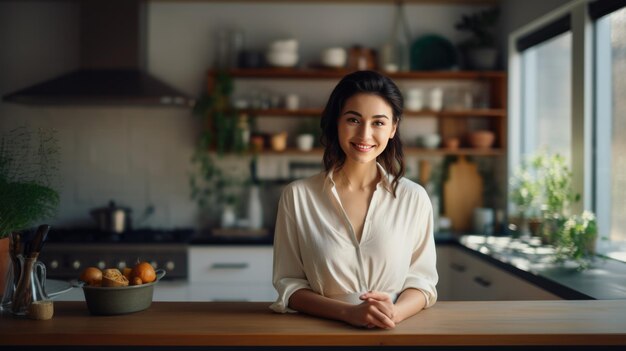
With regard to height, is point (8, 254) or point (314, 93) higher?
point (314, 93)

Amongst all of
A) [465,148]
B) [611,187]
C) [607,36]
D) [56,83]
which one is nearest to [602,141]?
[611,187]

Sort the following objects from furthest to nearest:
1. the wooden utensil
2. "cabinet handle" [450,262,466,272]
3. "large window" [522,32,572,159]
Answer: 1. the wooden utensil
2. "cabinet handle" [450,262,466,272]
3. "large window" [522,32,572,159]

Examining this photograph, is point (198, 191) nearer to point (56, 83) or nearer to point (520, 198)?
point (56, 83)

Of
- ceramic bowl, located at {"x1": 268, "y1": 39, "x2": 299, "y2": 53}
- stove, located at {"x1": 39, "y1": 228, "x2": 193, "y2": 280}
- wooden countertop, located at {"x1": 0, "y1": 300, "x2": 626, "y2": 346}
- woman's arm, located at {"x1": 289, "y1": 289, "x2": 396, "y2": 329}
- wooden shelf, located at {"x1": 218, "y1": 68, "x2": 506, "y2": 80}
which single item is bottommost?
stove, located at {"x1": 39, "y1": 228, "x2": 193, "y2": 280}

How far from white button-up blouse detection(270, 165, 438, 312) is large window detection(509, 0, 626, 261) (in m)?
1.53

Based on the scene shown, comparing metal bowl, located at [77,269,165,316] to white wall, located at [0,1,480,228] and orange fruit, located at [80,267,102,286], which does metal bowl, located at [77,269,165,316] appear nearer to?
orange fruit, located at [80,267,102,286]

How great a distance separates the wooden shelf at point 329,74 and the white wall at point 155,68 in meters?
0.27

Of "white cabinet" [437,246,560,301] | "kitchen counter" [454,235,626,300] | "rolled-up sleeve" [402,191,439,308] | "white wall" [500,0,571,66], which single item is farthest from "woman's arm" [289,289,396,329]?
"white wall" [500,0,571,66]

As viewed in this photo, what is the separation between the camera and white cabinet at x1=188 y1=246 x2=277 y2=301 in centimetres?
396

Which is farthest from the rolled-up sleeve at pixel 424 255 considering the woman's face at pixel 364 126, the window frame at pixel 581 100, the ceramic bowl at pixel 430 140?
the ceramic bowl at pixel 430 140

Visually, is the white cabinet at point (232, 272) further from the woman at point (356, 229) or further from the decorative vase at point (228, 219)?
the woman at point (356, 229)

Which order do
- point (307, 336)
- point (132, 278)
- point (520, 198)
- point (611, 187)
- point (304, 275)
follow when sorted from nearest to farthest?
1. point (307, 336)
2. point (132, 278)
3. point (304, 275)
4. point (611, 187)
5. point (520, 198)

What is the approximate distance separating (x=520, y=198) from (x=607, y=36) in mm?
1084

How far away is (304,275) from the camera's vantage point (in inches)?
71.8
